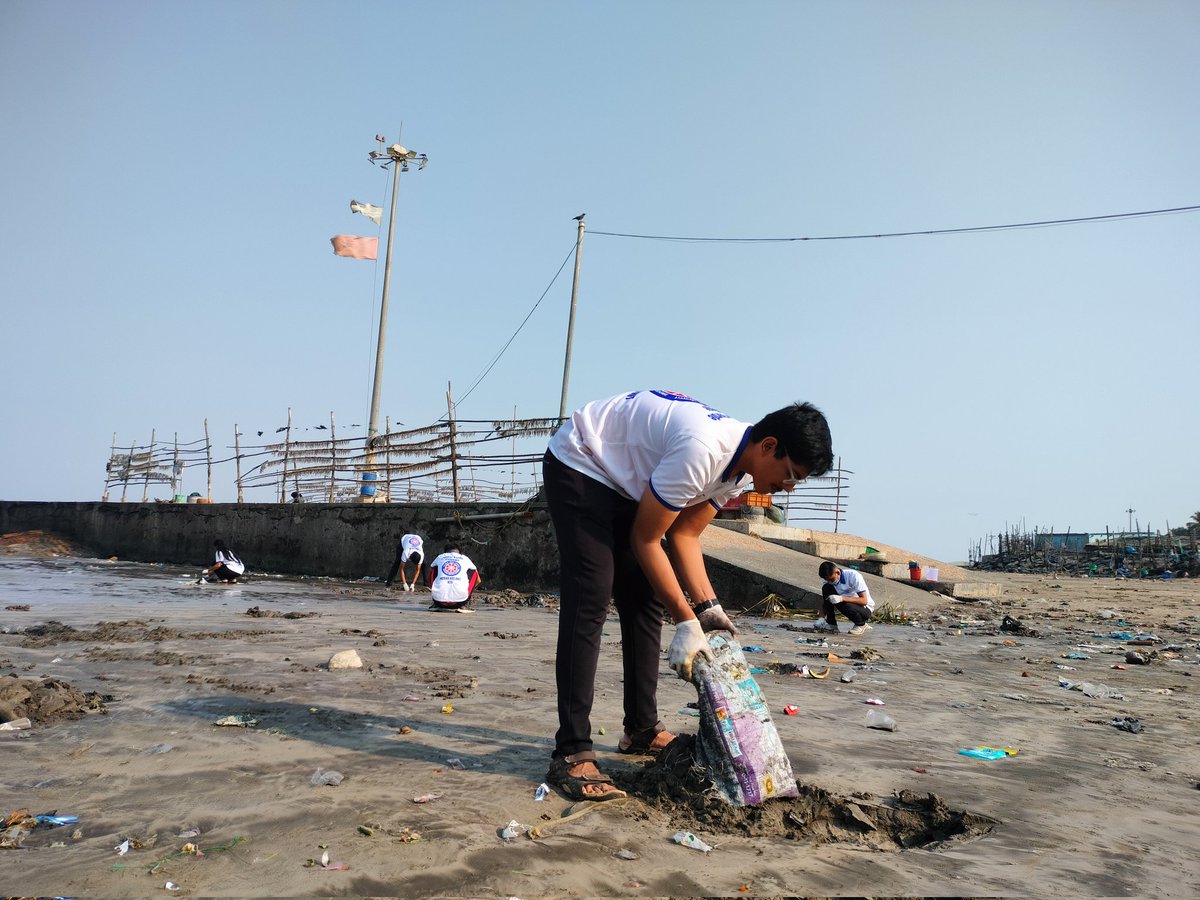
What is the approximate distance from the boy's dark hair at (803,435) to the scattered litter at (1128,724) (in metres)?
2.44

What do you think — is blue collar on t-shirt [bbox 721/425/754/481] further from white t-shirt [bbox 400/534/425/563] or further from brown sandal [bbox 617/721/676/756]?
white t-shirt [bbox 400/534/425/563]

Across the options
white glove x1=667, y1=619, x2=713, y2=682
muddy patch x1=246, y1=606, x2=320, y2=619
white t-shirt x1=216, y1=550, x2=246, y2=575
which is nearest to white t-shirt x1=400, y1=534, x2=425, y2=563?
white t-shirt x1=216, y1=550, x2=246, y2=575

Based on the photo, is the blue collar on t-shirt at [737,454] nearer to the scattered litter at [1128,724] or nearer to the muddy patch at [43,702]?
the scattered litter at [1128,724]

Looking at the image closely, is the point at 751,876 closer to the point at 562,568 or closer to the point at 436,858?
the point at 436,858

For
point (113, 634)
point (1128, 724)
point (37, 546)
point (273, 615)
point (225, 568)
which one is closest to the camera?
point (1128, 724)

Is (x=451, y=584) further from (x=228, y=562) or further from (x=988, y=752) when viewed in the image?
(x=988, y=752)

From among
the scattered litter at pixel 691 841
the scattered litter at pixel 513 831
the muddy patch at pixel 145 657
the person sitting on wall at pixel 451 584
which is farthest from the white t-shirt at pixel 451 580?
the scattered litter at pixel 691 841

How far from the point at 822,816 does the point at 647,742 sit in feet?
2.61

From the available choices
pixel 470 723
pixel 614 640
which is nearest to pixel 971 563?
pixel 614 640

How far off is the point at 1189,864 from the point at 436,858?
1957mm

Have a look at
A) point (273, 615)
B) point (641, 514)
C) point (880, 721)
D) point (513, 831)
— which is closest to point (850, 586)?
point (880, 721)

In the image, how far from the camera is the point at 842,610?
8039 millimetres

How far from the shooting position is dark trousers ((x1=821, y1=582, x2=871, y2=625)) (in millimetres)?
7949

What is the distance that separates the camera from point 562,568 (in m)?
2.86
